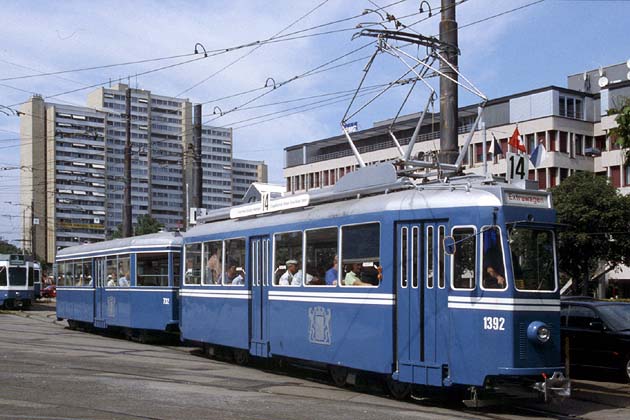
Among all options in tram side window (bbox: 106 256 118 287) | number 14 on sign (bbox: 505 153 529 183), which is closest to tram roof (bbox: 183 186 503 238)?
number 14 on sign (bbox: 505 153 529 183)

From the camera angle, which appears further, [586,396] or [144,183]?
[144,183]

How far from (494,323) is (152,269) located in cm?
1294

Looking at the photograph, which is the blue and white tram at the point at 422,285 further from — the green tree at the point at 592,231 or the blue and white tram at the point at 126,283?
the green tree at the point at 592,231

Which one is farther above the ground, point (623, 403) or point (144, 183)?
point (144, 183)

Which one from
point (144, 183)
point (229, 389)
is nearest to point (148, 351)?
point (229, 389)

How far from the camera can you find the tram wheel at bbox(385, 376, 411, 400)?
12.3 metres

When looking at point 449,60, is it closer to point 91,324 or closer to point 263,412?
point 263,412

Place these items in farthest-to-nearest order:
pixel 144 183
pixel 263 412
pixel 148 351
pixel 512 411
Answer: pixel 144 183 → pixel 148 351 → pixel 512 411 → pixel 263 412

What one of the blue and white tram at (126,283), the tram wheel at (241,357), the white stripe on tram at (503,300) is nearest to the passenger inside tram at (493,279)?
the white stripe on tram at (503,300)

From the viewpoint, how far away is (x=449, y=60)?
15.4 metres

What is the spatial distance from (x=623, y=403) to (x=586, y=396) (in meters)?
0.76

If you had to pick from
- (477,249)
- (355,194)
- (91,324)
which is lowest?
(91,324)

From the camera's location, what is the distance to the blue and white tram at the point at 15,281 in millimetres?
44000

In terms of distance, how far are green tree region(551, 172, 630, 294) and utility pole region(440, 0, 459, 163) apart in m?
33.6
